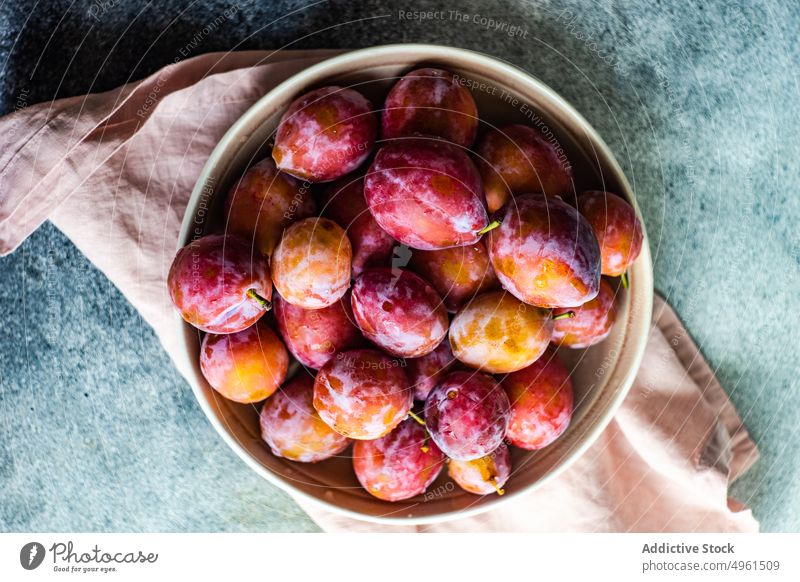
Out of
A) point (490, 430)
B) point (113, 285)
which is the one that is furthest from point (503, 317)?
point (113, 285)

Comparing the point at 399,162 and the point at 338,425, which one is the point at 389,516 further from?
the point at 399,162

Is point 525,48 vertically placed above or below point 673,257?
above

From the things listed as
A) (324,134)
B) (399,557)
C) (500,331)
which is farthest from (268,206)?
(399,557)

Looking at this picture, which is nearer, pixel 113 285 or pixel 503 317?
pixel 503 317

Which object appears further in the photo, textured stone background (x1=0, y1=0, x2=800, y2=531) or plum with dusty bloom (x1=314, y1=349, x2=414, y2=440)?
textured stone background (x1=0, y1=0, x2=800, y2=531)

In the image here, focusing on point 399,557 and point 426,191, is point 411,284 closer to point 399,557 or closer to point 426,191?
point 426,191

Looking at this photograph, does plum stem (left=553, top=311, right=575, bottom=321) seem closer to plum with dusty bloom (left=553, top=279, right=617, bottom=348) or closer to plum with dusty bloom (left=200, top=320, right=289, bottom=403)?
plum with dusty bloom (left=553, top=279, right=617, bottom=348)

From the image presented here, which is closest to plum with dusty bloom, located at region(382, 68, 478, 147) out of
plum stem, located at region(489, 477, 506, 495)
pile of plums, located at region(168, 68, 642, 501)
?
pile of plums, located at region(168, 68, 642, 501)
